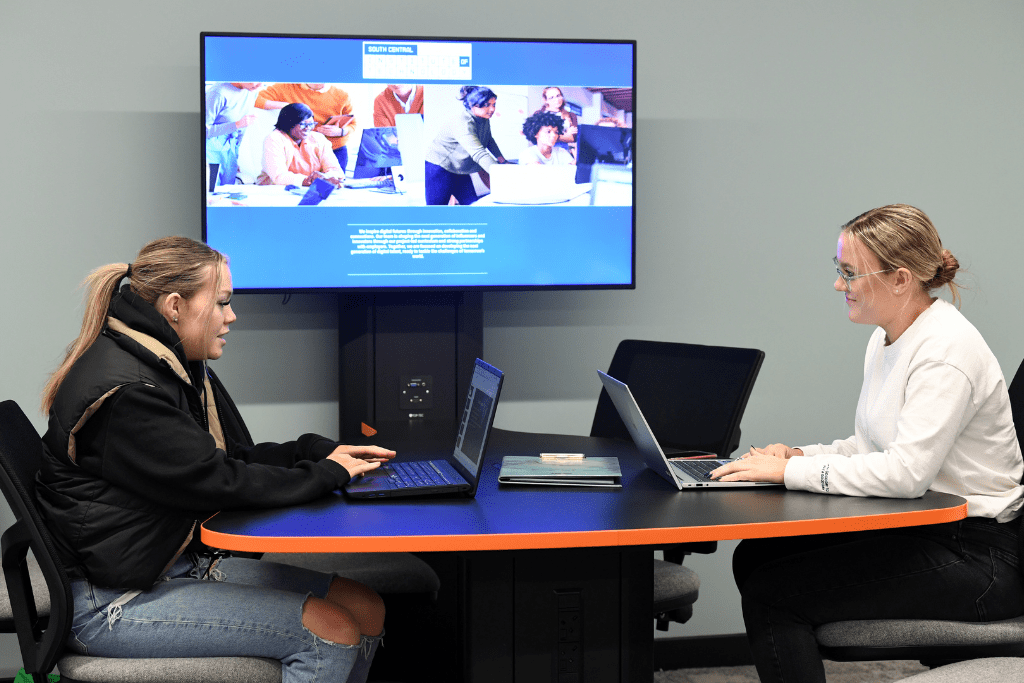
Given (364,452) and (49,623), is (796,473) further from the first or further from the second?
(49,623)

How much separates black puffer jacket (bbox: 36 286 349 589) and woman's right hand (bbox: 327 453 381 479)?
10 centimetres

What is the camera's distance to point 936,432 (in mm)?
1832

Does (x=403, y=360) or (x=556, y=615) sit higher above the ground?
(x=403, y=360)

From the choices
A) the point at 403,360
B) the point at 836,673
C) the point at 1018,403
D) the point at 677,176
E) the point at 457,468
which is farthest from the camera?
the point at 677,176

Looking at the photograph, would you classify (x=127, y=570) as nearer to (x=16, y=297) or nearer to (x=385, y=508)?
(x=385, y=508)

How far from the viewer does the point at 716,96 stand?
130 inches

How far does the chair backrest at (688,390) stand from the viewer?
246cm

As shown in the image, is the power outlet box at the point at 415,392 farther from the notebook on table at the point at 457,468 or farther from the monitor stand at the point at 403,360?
the notebook on table at the point at 457,468

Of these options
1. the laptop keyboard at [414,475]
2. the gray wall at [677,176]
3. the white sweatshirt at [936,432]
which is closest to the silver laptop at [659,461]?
the white sweatshirt at [936,432]

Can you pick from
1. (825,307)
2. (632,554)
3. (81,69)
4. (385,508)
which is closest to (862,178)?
(825,307)

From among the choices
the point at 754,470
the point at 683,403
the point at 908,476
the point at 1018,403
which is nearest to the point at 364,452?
the point at 754,470

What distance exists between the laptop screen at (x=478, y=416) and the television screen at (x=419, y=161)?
967 mm

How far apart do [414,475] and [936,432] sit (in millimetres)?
1049

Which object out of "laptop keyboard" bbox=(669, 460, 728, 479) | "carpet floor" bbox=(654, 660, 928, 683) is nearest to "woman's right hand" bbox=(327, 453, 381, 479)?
"laptop keyboard" bbox=(669, 460, 728, 479)
